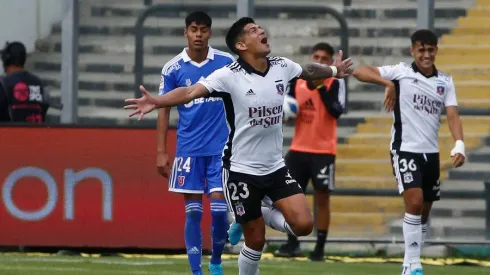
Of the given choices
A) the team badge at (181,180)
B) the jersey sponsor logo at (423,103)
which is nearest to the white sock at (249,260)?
the team badge at (181,180)

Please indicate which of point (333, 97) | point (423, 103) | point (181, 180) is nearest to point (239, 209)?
point (181, 180)

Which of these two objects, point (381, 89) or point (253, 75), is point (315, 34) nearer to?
point (381, 89)

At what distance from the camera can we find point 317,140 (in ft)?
50.4

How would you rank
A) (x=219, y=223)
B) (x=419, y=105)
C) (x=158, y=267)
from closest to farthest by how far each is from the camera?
(x=219, y=223) < (x=419, y=105) < (x=158, y=267)

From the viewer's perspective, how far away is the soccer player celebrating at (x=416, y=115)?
12711 millimetres

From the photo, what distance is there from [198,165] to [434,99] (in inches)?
91.3

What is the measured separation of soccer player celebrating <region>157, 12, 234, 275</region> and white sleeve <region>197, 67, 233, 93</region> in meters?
1.63

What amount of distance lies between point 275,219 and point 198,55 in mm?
1893

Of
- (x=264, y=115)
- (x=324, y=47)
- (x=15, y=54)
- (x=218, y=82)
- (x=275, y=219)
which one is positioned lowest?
(x=275, y=219)

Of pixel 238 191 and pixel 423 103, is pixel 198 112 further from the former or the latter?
pixel 423 103

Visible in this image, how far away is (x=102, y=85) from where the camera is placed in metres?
16.3

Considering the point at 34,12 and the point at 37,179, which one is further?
the point at 34,12

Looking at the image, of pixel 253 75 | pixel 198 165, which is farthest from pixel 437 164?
pixel 253 75

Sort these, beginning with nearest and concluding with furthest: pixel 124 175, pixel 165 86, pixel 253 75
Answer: pixel 253 75, pixel 165 86, pixel 124 175
